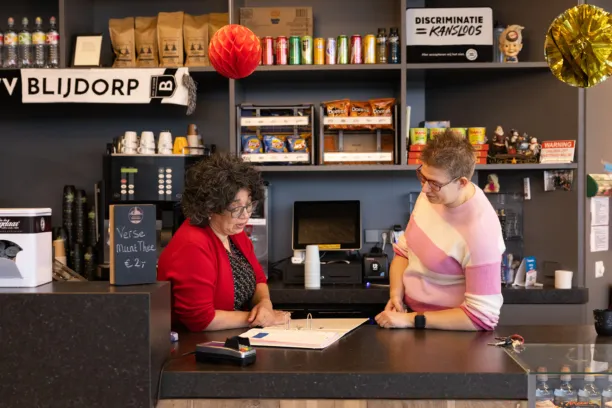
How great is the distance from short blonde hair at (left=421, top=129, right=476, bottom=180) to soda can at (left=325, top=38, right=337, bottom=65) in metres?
1.53

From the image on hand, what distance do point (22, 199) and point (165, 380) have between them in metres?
2.78

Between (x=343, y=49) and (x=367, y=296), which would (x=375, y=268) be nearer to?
(x=367, y=296)

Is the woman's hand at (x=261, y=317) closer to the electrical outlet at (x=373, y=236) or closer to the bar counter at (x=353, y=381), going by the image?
the bar counter at (x=353, y=381)

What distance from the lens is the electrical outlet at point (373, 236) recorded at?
425 cm

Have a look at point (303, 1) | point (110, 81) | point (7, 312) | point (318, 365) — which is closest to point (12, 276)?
point (7, 312)

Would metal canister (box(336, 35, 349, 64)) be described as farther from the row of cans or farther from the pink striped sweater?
the pink striped sweater

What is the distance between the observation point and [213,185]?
242cm

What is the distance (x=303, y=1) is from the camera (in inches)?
167

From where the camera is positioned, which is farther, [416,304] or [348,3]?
[348,3]

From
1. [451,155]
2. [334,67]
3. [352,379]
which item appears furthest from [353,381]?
[334,67]

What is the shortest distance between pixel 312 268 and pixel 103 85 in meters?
1.46

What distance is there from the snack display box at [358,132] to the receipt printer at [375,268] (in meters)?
0.51

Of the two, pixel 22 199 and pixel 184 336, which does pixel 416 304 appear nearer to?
pixel 184 336

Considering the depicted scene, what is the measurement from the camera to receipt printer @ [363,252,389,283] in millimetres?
3772
